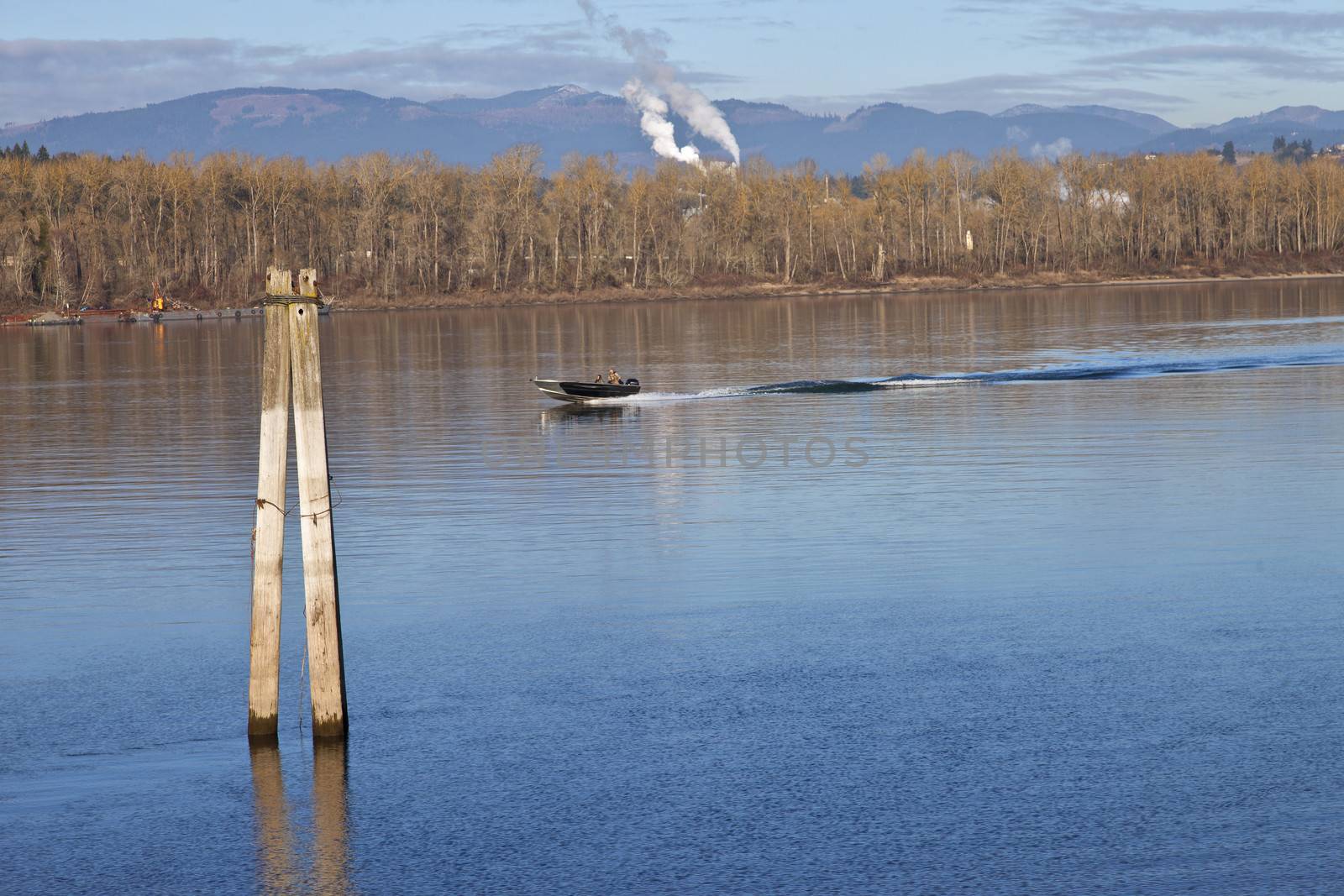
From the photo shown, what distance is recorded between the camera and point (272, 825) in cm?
1308

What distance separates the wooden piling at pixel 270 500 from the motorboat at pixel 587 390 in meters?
37.3

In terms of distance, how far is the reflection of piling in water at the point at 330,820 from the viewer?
12.0 meters

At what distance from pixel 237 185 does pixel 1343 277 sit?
122712 mm

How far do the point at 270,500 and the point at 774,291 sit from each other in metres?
156

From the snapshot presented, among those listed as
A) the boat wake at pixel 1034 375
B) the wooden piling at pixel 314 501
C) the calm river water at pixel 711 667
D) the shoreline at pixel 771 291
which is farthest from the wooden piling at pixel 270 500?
the shoreline at pixel 771 291

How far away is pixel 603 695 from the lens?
16.1 meters

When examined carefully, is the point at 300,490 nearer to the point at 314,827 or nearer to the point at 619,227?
the point at 314,827

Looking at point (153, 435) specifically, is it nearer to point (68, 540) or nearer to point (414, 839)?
point (68, 540)

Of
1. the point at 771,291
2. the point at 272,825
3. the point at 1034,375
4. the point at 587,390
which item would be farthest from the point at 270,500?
the point at 771,291

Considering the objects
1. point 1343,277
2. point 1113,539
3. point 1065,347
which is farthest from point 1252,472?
point 1343,277

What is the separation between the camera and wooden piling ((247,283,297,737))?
562 inches

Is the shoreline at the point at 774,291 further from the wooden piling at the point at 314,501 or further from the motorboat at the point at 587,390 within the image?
the wooden piling at the point at 314,501

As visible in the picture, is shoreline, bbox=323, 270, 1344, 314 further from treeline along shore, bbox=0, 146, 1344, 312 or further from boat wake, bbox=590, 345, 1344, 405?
boat wake, bbox=590, 345, 1344, 405

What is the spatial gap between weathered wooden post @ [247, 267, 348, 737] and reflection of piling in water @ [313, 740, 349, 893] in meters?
0.60
